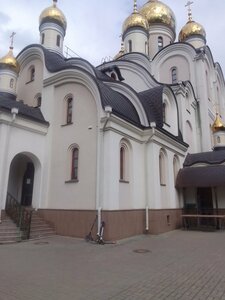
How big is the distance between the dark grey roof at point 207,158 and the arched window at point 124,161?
19.9ft

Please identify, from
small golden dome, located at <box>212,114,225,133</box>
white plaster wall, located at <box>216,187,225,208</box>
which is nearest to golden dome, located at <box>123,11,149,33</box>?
small golden dome, located at <box>212,114,225,133</box>

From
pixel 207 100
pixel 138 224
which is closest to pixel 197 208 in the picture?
pixel 138 224

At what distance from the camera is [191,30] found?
26.6 meters

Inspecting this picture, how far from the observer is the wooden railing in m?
10.6

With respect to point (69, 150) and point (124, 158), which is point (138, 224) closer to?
point (124, 158)

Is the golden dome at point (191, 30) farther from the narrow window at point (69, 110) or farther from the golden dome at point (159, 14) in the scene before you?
the narrow window at point (69, 110)

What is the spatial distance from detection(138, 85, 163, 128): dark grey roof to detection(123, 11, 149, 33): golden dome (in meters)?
12.1

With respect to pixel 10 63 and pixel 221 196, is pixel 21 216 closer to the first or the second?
pixel 10 63

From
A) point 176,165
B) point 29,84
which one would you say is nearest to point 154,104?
point 176,165

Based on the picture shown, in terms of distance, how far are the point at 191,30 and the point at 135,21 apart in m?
5.66

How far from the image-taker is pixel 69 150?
41.4 feet

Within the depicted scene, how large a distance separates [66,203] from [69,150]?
2.39 metres

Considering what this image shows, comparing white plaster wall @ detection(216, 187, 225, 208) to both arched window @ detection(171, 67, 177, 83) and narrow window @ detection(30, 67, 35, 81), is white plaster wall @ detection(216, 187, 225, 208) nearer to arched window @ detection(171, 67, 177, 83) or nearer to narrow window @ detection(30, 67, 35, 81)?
arched window @ detection(171, 67, 177, 83)

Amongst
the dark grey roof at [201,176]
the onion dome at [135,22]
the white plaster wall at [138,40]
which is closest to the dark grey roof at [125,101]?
the dark grey roof at [201,176]
